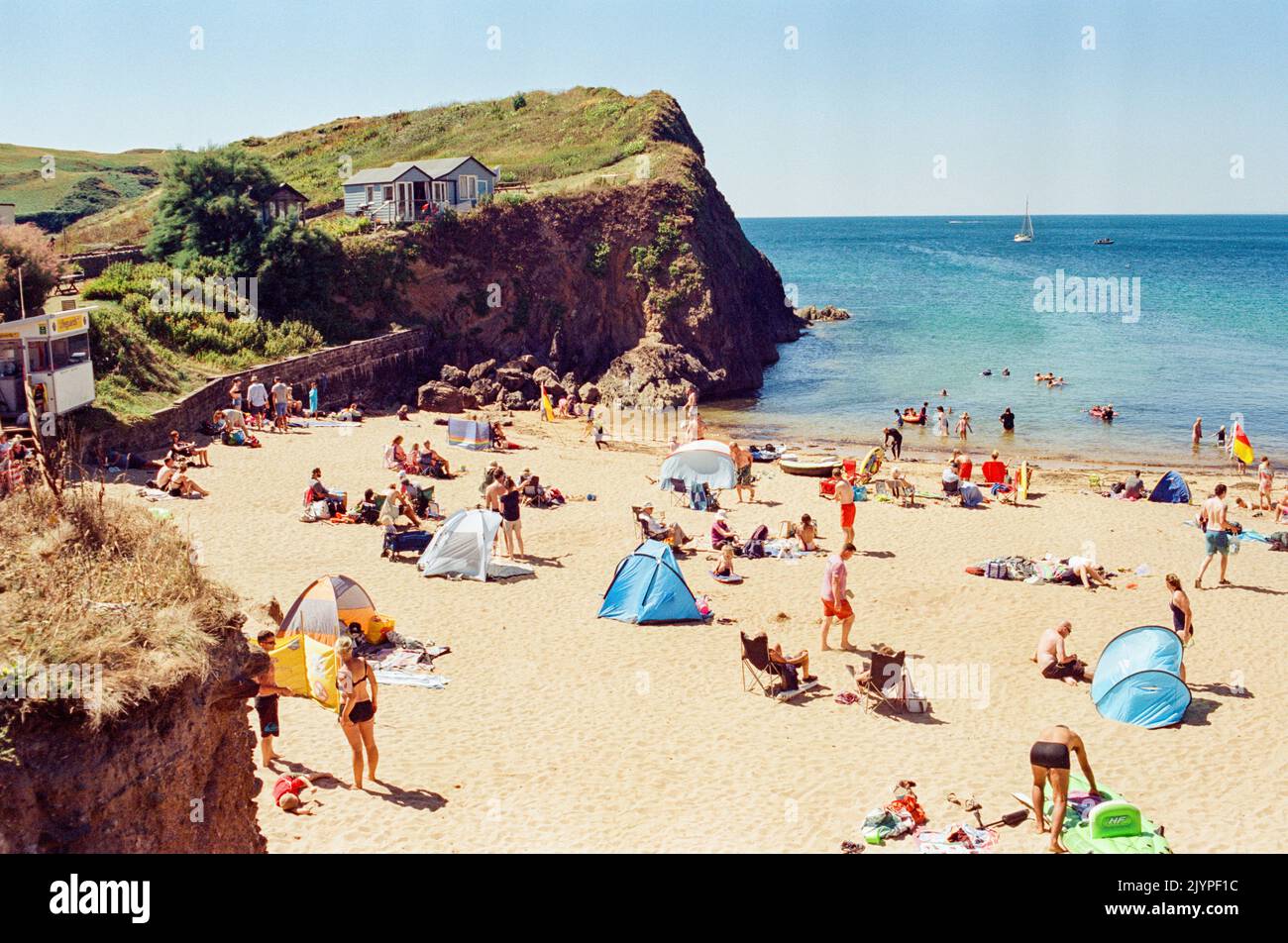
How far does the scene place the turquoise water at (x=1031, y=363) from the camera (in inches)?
1473

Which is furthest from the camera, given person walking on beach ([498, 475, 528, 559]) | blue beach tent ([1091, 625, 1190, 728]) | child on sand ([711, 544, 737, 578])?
person walking on beach ([498, 475, 528, 559])

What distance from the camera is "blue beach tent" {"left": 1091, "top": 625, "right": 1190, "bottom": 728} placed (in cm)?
1321

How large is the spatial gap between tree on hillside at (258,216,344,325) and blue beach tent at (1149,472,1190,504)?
1056 inches

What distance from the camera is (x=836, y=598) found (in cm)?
1504

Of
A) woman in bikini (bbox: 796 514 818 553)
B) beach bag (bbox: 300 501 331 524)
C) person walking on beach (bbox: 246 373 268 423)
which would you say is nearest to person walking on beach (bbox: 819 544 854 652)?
woman in bikini (bbox: 796 514 818 553)

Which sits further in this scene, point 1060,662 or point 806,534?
point 806,534

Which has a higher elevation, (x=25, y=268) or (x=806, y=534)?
(x=25, y=268)

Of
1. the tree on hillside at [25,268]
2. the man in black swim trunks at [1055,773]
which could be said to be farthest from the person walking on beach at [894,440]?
the tree on hillside at [25,268]

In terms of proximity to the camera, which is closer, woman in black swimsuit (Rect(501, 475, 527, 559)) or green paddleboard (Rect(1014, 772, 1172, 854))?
green paddleboard (Rect(1014, 772, 1172, 854))

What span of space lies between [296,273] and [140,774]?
34599mm

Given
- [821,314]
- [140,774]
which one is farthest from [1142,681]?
[821,314]

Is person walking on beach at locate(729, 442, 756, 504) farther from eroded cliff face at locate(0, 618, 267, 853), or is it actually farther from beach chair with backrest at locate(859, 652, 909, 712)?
eroded cliff face at locate(0, 618, 267, 853)

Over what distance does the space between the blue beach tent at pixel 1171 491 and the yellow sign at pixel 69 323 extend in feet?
81.4

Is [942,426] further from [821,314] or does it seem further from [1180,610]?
[821,314]
